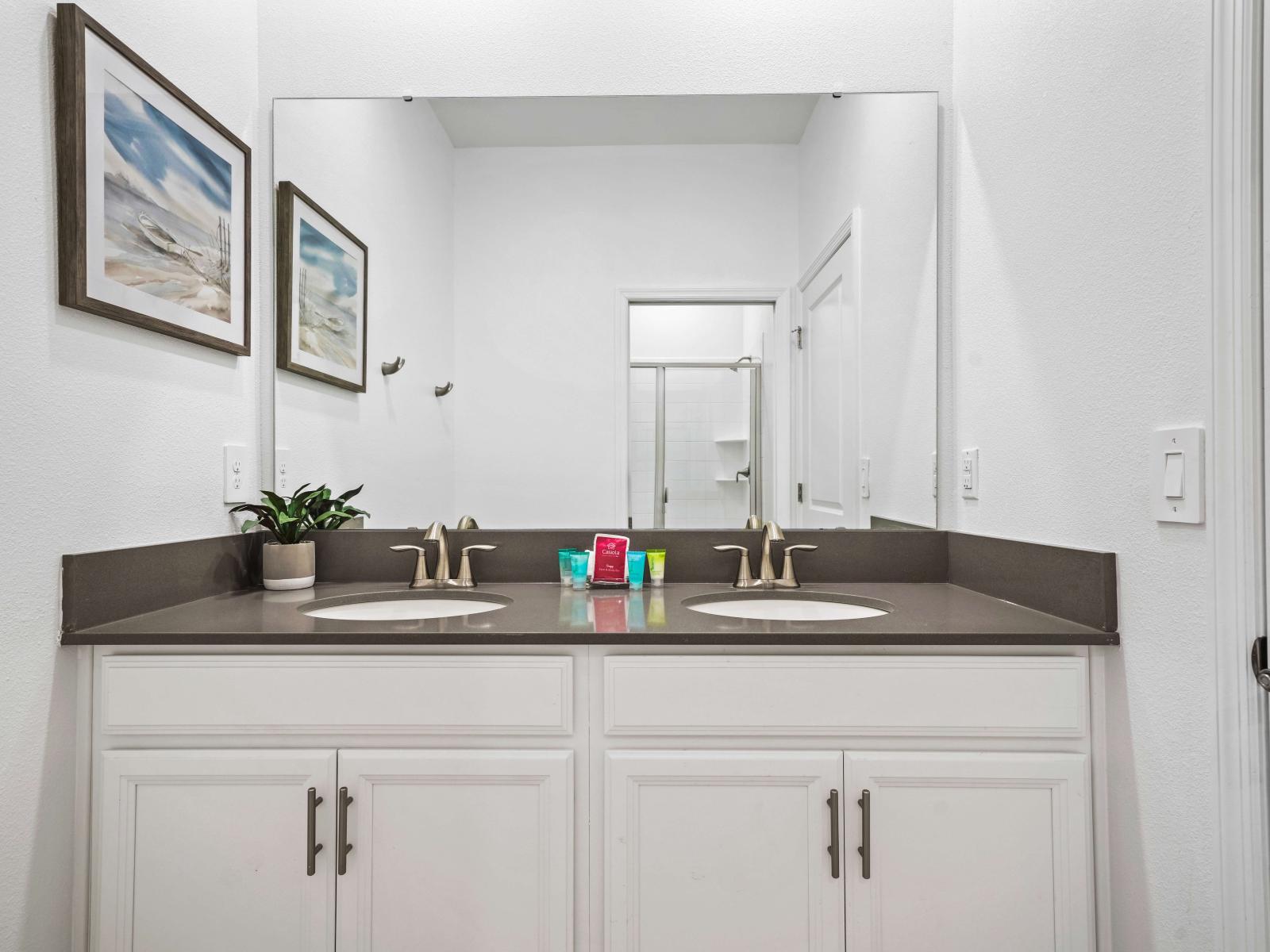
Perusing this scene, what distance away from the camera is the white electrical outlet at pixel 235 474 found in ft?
5.25

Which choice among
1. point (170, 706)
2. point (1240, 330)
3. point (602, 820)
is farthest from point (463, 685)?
point (1240, 330)

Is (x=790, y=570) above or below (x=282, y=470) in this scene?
below

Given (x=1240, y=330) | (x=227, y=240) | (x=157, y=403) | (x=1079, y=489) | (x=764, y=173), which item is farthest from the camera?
(x=764, y=173)

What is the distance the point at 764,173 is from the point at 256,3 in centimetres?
127

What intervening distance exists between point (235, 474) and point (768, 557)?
1.20m

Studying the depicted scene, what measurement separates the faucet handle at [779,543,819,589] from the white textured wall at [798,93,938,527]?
178 mm

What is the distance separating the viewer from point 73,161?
3.79ft

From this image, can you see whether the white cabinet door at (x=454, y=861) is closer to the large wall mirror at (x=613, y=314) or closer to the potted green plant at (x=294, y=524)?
the potted green plant at (x=294, y=524)

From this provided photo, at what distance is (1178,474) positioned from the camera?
0.98m

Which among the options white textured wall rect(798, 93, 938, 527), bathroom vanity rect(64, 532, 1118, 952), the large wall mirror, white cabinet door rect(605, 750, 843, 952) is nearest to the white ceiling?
the large wall mirror

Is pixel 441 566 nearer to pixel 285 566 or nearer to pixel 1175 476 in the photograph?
pixel 285 566

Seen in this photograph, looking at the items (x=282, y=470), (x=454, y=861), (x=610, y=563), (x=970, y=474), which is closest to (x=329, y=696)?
(x=454, y=861)

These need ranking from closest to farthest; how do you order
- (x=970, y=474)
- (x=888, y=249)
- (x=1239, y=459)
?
1. (x=1239, y=459)
2. (x=970, y=474)
3. (x=888, y=249)

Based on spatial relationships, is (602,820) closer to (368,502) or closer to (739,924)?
(739,924)
